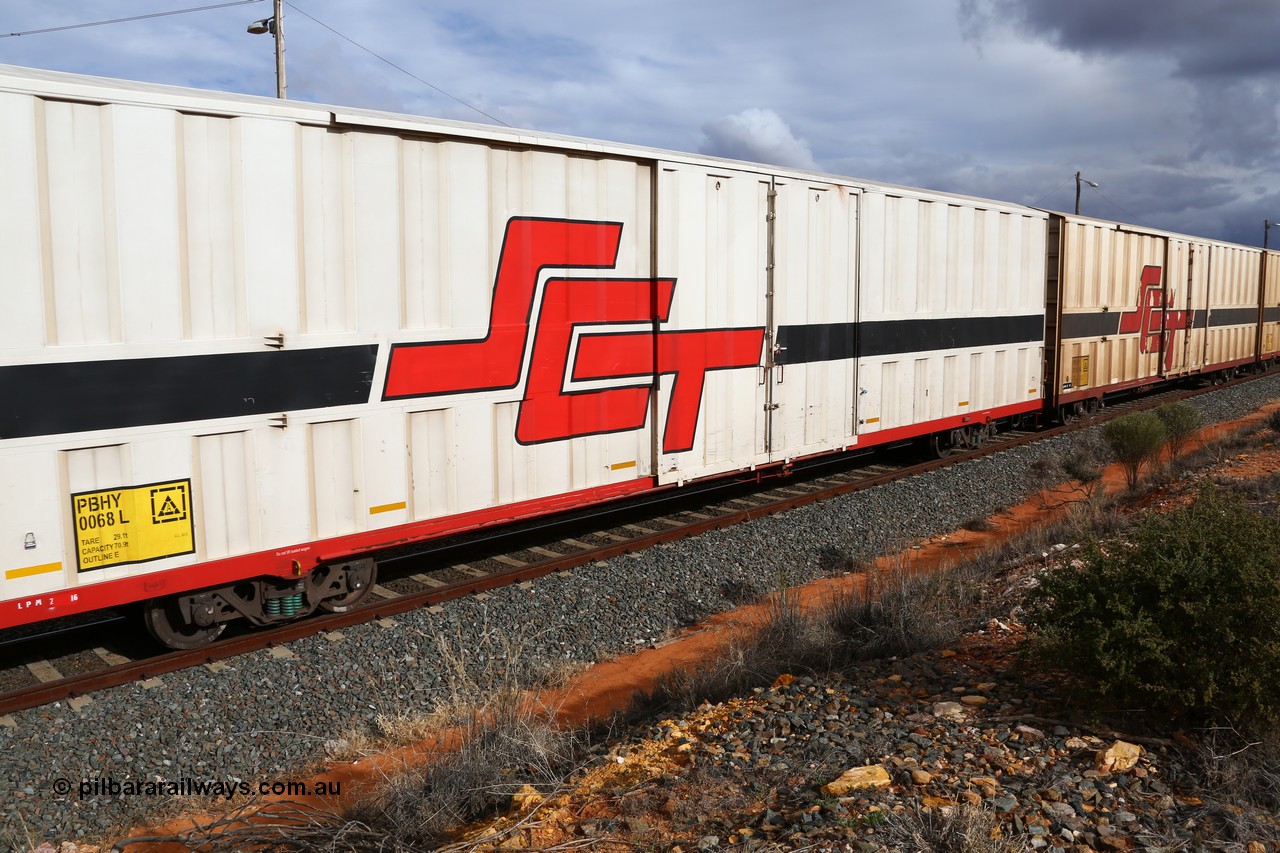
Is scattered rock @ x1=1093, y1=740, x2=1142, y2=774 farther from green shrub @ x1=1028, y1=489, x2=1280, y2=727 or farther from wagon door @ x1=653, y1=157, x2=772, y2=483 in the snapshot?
wagon door @ x1=653, y1=157, x2=772, y2=483

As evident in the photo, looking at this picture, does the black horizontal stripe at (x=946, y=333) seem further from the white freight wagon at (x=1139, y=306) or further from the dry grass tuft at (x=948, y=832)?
the dry grass tuft at (x=948, y=832)

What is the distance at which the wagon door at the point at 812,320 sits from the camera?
1111 cm

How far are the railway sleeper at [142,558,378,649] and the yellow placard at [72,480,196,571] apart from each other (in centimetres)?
57

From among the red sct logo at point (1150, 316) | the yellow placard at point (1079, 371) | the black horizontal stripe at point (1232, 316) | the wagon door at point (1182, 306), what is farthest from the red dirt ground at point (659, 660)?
the black horizontal stripe at point (1232, 316)

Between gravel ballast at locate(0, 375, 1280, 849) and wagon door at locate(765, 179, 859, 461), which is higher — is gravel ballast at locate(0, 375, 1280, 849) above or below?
below

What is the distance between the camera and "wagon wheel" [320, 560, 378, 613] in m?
7.85

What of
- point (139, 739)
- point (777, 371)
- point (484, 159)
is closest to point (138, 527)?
point (139, 739)

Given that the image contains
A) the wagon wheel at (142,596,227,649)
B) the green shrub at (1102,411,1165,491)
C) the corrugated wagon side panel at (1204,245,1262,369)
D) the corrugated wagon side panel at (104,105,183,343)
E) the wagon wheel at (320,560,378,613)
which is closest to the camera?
the corrugated wagon side panel at (104,105,183,343)

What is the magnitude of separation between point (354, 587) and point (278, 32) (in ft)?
40.6

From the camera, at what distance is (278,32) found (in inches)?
635

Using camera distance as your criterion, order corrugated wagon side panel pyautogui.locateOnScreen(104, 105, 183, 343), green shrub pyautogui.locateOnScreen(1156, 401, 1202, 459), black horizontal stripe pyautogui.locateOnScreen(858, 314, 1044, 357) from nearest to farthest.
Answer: corrugated wagon side panel pyautogui.locateOnScreen(104, 105, 183, 343), black horizontal stripe pyautogui.locateOnScreen(858, 314, 1044, 357), green shrub pyautogui.locateOnScreen(1156, 401, 1202, 459)

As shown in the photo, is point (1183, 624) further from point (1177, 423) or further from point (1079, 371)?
point (1079, 371)

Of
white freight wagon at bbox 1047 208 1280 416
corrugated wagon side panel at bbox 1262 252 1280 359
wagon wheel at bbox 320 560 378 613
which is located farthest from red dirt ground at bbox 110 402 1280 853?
corrugated wagon side panel at bbox 1262 252 1280 359

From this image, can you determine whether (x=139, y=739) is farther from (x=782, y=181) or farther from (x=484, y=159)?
(x=782, y=181)
